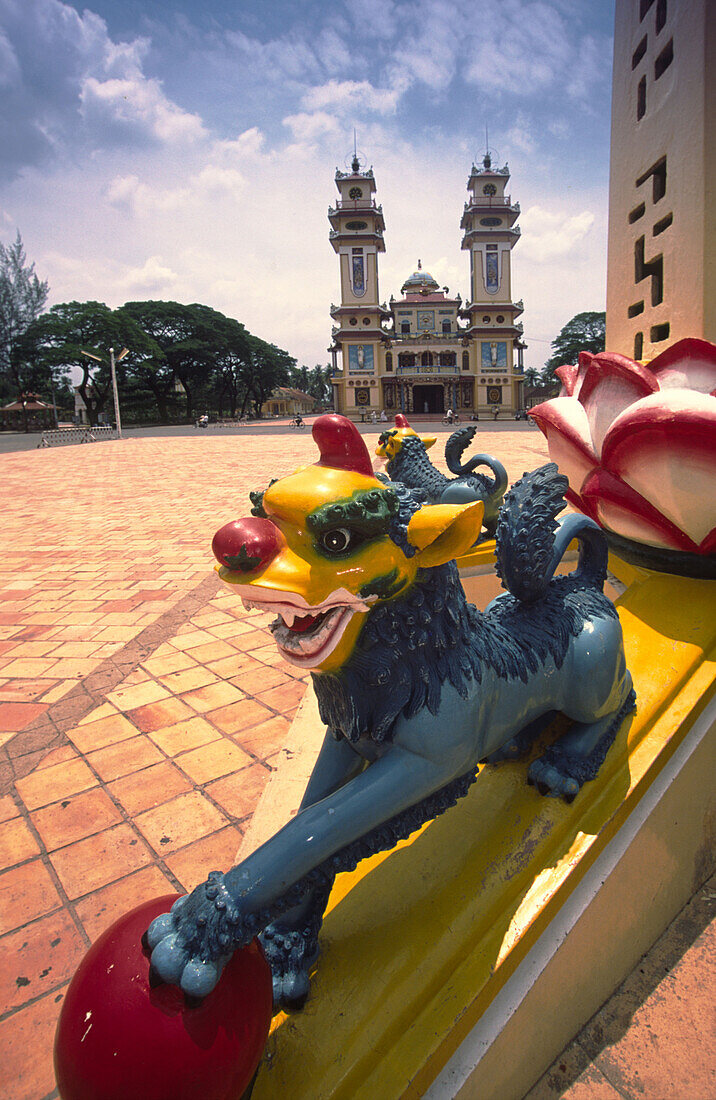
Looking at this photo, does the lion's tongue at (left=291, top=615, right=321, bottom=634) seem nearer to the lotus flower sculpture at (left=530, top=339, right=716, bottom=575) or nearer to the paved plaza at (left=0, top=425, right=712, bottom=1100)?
the paved plaza at (left=0, top=425, right=712, bottom=1100)

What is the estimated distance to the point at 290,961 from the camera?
3.30 ft

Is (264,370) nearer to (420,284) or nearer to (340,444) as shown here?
(420,284)

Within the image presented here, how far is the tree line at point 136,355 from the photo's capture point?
3256 centimetres

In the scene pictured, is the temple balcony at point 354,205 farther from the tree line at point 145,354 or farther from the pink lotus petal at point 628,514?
the pink lotus petal at point 628,514

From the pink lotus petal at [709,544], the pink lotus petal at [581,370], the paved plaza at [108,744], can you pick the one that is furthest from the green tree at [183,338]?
the pink lotus petal at [709,544]

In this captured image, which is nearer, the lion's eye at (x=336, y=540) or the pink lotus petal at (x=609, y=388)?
the lion's eye at (x=336, y=540)

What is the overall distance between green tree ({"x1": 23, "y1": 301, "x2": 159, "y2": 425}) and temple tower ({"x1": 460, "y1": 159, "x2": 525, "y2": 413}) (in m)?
19.4

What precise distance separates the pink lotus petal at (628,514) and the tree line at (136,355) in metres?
30.6

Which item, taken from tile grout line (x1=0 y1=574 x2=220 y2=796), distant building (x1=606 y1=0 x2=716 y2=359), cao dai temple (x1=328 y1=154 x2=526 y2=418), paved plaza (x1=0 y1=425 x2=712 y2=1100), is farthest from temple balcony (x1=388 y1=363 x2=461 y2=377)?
tile grout line (x1=0 y1=574 x2=220 y2=796)

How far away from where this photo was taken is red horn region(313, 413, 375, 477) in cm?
98

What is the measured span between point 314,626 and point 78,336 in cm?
3710

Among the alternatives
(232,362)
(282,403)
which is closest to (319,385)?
(282,403)

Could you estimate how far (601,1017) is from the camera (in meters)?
1.28

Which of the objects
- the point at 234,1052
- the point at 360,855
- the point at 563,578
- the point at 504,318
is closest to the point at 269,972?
the point at 234,1052
